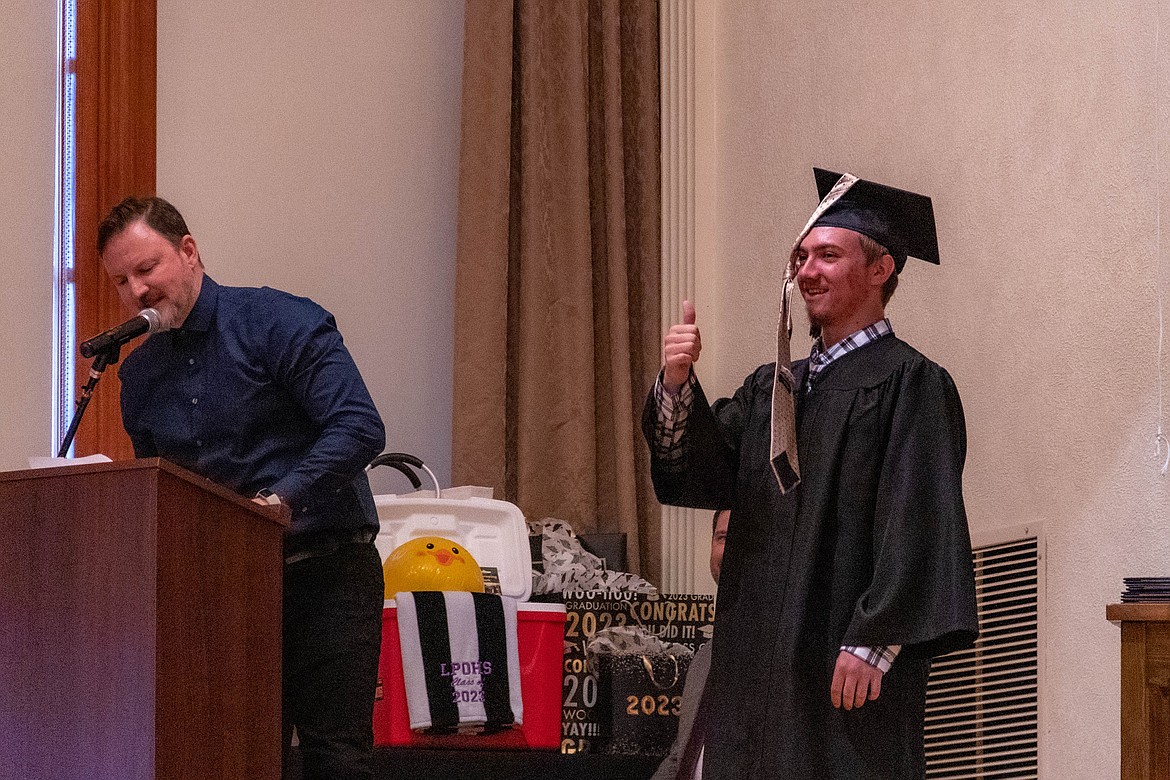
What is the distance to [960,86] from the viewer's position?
3873mm

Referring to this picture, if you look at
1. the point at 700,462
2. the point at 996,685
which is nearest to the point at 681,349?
the point at 700,462

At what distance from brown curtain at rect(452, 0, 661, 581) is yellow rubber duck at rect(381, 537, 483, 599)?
0.58 m

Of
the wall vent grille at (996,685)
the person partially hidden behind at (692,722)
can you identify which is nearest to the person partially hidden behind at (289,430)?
the person partially hidden behind at (692,722)

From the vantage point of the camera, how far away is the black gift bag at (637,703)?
416 cm

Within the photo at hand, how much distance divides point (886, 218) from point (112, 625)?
141cm

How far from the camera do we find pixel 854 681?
2244mm

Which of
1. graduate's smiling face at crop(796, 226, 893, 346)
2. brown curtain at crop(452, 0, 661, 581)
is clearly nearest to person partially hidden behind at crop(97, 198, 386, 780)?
graduate's smiling face at crop(796, 226, 893, 346)

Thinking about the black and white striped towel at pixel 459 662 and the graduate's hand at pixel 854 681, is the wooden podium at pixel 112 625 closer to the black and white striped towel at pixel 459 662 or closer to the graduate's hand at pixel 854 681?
the graduate's hand at pixel 854 681

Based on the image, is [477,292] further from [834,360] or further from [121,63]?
[834,360]

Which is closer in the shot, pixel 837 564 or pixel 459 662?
pixel 837 564

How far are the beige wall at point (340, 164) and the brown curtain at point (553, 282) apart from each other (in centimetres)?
19

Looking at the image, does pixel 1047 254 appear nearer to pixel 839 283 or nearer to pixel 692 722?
pixel 839 283

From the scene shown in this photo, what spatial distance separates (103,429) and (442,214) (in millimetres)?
1447

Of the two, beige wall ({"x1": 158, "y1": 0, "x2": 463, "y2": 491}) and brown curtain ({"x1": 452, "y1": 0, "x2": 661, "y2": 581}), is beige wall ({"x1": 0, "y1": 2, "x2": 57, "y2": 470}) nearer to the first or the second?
beige wall ({"x1": 158, "y1": 0, "x2": 463, "y2": 491})
